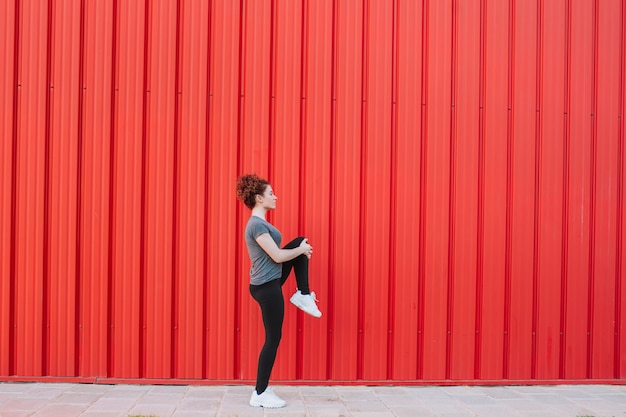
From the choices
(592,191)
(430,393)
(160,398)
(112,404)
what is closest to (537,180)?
(592,191)

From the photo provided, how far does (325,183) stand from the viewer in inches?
187

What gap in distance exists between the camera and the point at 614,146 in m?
4.96

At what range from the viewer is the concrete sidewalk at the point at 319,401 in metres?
4.01

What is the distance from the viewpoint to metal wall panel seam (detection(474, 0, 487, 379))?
4.85m

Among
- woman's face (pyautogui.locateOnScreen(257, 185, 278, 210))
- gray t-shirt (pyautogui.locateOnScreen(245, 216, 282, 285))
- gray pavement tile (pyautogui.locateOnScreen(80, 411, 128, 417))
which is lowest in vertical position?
gray pavement tile (pyautogui.locateOnScreen(80, 411, 128, 417))

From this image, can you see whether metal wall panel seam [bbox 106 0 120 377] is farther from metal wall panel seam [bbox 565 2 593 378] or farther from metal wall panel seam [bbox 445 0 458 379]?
metal wall panel seam [bbox 565 2 593 378]

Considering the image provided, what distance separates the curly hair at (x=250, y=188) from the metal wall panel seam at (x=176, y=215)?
817 mm

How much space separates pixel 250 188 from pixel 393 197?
136 cm

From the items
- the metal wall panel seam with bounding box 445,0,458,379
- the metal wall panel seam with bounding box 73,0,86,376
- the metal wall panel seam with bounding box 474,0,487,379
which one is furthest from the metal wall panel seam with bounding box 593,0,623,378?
the metal wall panel seam with bounding box 73,0,86,376

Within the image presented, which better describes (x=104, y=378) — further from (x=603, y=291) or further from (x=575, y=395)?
(x=603, y=291)

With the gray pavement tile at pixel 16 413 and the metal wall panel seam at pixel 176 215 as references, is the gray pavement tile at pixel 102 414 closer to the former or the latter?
the gray pavement tile at pixel 16 413

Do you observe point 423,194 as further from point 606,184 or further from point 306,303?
point 606,184

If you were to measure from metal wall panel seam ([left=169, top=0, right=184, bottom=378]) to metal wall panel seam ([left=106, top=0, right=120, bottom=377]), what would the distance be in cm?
49

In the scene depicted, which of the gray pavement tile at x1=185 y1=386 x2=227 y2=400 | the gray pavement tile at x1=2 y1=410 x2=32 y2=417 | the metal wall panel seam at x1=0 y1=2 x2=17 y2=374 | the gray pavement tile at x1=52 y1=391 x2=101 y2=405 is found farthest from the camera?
the metal wall panel seam at x1=0 y1=2 x2=17 y2=374
